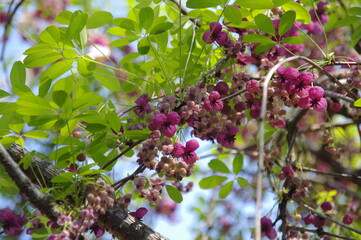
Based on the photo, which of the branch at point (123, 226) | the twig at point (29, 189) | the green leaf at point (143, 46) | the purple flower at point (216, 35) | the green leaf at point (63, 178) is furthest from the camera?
the green leaf at point (143, 46)

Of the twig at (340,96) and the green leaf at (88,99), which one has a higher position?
the green leaf at (88,99)

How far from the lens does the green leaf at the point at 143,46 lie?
1.72m

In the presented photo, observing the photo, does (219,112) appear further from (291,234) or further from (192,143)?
(291,234)

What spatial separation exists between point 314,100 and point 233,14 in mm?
380

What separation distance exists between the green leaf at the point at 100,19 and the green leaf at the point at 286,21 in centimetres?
60

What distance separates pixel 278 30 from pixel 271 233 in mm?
801

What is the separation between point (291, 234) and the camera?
202 centimetres

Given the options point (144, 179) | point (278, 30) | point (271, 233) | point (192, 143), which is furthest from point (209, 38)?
point (271, 233)

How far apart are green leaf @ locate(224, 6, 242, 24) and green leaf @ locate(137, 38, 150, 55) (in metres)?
0.31

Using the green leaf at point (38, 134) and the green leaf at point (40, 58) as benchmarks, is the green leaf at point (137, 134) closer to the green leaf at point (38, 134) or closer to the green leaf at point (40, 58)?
the green leaf at point (38, 134)

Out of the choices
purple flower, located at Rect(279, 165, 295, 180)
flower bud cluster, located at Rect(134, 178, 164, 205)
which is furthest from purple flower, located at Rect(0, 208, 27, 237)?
purple flower, located at Rect(279, 165, 295, 180)

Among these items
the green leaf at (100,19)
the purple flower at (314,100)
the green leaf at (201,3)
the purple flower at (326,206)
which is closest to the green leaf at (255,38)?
the green leaf at (201,3)

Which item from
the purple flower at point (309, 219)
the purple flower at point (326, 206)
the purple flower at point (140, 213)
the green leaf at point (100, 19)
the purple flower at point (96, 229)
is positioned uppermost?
the green leaf at point (100, 19)

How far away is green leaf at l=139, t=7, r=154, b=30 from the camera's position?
1.65 metres
